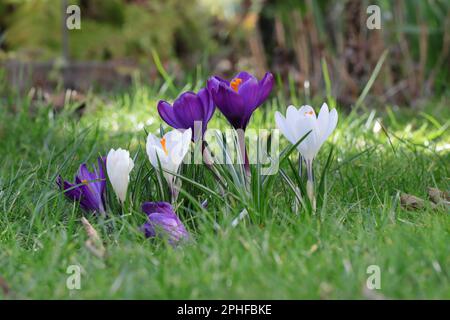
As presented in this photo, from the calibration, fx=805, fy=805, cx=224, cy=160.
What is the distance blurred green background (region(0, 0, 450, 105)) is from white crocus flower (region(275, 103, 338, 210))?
5.85 ft

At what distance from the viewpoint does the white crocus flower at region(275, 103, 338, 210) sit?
84.4 inches

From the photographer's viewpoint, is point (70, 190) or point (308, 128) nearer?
point (308, 128)

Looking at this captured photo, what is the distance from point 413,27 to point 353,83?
0.53 m

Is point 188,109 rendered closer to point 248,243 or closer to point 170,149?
point 170,149

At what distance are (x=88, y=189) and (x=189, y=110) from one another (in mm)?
372

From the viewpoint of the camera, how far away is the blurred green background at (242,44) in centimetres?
498

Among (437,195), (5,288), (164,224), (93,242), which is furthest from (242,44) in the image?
(5,288)

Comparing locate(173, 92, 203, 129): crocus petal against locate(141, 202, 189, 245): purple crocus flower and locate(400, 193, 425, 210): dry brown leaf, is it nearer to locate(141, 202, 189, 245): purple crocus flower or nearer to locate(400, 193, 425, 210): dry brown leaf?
locate(141, 202, 189, 245): purple crocus flower

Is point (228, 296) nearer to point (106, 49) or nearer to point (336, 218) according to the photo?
point (336, 218)

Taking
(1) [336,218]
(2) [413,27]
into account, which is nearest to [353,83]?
(2) [413,27]

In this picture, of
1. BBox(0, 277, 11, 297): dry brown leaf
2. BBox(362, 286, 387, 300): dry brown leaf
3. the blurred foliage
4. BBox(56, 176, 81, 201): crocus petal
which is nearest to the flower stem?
BBox(362, 286, 387, 300): dry brown leaf

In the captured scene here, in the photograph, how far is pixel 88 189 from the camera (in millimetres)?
2281

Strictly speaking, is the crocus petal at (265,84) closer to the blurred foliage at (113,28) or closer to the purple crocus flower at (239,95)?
the purple crocus flower at (239,95)

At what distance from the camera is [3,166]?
3.02 m
